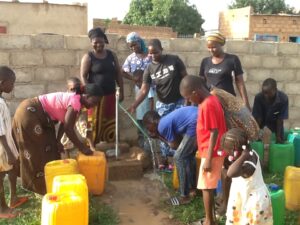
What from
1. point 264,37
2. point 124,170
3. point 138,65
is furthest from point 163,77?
point 264,37

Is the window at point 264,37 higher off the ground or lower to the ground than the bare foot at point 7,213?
higher

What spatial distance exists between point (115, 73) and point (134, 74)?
38 centimetres

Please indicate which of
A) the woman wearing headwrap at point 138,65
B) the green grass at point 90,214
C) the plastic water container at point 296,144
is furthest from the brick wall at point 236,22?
the green grass at point 90,214

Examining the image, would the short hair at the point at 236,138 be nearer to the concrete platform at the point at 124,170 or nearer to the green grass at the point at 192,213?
the green grass at the point at 192,213

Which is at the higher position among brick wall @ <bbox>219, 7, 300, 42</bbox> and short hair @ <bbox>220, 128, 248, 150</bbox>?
brick wall @ <bbox>219, 7, 300, 42</bbox>

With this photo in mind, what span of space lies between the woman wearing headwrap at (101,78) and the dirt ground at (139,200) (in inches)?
30.0

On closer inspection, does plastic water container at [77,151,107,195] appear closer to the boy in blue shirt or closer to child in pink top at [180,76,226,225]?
the boy in blue shirt

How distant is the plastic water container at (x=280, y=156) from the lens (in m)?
5.52

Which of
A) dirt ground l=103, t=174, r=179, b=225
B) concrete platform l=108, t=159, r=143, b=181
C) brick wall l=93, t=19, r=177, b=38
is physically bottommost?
dirt ground l=103, t=174, r=179, b=225

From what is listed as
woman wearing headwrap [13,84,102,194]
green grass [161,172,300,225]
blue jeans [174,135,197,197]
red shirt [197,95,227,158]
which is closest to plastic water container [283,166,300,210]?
green grass [161,172,300,225]

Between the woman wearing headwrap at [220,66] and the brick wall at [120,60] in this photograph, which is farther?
the brick wall at [120,60]

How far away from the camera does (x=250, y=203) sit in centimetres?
309

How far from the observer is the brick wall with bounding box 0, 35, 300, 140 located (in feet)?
17.8

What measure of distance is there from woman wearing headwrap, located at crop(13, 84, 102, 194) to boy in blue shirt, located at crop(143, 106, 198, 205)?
0.72m
